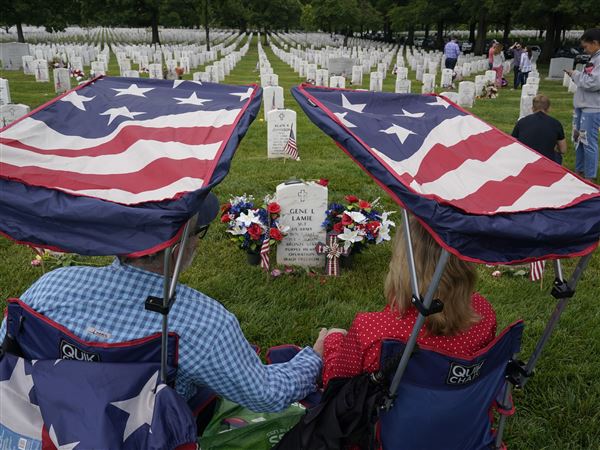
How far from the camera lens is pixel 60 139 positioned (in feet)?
6.98

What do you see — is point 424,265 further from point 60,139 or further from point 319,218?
point 319,218

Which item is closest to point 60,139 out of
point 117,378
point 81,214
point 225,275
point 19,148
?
point 19,148

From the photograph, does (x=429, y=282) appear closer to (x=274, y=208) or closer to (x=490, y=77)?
(x=274, y=208)

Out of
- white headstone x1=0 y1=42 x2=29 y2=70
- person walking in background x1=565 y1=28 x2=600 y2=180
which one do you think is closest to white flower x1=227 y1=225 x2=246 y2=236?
person walking in background x1=565 y1=28 x2=600 y2=180

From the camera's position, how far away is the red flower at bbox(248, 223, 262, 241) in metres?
5.38

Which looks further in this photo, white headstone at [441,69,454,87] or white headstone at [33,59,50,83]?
white headstone at [441,69,454,87]

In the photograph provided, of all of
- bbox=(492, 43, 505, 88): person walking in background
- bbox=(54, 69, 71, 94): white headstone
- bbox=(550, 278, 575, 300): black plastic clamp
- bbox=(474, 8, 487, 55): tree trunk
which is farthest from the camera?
bbox=(474, 8, 487, 55): tree trunk

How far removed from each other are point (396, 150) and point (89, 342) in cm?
137

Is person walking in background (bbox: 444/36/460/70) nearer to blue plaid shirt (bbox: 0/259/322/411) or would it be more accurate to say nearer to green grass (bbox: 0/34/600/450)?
green grass (bbox: 0/34/600/450)

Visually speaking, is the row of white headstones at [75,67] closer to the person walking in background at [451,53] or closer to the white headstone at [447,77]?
the white headstone at [447,77]

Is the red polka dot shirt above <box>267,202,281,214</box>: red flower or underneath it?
above

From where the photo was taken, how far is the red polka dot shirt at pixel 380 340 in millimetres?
2332

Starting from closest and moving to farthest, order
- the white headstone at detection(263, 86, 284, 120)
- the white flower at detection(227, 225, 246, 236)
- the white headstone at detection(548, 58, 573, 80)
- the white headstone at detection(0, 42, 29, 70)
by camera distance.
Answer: the white flower at detection(227, 225, 246, 236), the white headstone at detection(263, 86, 284, 120), the white headstone at detection(0, 42, 29, 70), the white headstone at detection(548, 58, 573, 80)

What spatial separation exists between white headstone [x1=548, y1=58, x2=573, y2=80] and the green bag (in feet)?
89.4
